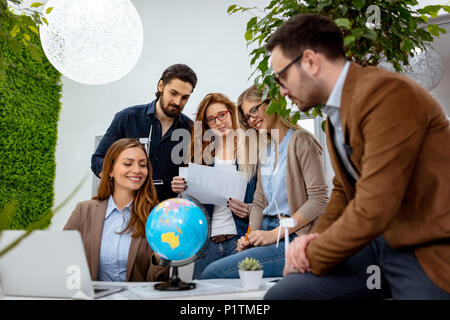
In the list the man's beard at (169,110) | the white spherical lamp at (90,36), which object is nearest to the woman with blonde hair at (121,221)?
the man's beard at (169,110)

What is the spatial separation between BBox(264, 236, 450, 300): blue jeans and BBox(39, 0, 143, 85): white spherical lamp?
2349 millimetres

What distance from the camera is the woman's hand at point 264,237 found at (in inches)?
76.3

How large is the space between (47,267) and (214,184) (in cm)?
109

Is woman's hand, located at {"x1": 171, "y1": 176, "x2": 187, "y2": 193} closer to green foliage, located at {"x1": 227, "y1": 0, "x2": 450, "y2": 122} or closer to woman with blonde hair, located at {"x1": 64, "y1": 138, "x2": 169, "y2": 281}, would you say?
woman with blonde hair, located at {"x1": 64, "y1": 138, "x2": 169, "y2": 281}

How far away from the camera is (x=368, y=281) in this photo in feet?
4.07

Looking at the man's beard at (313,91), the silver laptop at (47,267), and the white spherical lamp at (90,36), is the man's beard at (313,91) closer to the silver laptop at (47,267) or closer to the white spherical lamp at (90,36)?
the silver laptop at (47,267)

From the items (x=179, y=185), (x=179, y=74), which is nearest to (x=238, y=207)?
(x=179, y=185)

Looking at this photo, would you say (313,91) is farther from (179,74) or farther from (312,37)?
(179,74)

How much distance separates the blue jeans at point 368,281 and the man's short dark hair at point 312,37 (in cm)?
65

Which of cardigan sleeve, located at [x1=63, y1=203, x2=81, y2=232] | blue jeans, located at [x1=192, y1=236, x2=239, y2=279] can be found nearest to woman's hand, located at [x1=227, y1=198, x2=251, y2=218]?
blue jeans, located at [x1=192, y1=236, x2=239, y2=279]

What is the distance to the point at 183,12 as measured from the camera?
560cm

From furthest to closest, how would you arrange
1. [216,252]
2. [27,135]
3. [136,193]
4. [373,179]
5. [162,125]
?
[27,135] < [162,125] < [216,252] < [136,193] < [373,179]

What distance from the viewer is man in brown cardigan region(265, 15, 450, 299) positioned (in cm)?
103
